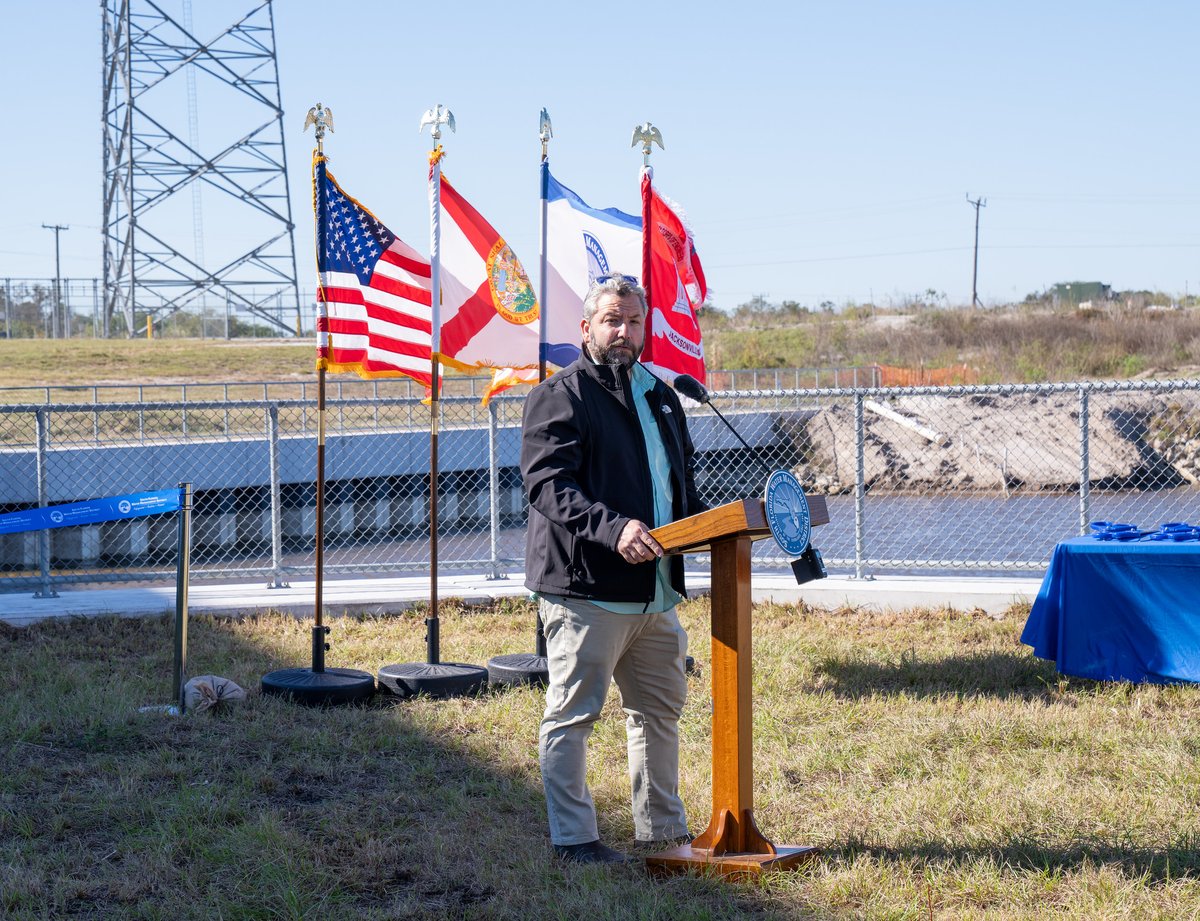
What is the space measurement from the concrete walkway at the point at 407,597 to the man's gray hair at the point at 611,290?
19.1ft

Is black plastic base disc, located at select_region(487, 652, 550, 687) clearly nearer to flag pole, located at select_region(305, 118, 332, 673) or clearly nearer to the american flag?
flag pole, located at select_region(305, 118, 332, 673)

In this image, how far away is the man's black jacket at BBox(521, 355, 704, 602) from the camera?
14.1 feet

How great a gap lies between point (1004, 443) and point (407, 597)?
2316 centimetres

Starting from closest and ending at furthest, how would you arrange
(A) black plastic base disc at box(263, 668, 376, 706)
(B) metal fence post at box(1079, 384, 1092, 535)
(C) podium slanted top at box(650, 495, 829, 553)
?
(C) podium slanted top at box(650, 495, 829, 553) → (A) black plastic base disc at box(263, 668, 376, 706) → (B) metal fence post at box(1079, 384, 1092, 535)

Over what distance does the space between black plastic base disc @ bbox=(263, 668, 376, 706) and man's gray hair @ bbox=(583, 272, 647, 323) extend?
3.43 m

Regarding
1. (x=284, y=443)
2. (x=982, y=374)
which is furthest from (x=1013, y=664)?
(x=982, y=374)

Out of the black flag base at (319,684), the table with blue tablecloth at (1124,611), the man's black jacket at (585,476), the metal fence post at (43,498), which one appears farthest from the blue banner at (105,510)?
the table with blue tablecloth at (1124,611)

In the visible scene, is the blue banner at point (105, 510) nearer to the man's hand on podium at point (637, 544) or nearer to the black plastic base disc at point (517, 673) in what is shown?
the black plastic base disc at point (517, 673)

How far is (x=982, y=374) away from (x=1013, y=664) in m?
37.9

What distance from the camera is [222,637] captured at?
8.99 m

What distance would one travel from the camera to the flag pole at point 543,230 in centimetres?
791

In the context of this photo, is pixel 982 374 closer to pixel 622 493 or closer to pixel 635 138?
pixel 635 138

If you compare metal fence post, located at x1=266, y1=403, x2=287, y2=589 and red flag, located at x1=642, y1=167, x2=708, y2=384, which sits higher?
red flag, located at x1=642, y1=167, x2=708, y2=384

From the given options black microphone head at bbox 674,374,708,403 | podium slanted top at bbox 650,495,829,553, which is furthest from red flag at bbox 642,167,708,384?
podium slanted top at bbox 650,495,829,553
